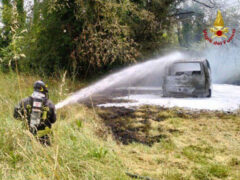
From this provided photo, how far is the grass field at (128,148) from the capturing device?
2.91 meters

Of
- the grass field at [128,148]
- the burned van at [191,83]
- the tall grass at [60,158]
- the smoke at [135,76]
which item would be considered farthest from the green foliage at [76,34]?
the tall grass at [60,158]

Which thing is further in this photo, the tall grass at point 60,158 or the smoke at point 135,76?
the smoke at point 135,76

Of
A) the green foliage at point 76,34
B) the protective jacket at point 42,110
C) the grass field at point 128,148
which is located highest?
the green foliage at point 76,34

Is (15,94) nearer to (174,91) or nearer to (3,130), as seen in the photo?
(3,130)

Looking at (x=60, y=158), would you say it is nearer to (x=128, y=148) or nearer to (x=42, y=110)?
(x=42, y=110)

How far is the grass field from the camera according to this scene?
2.91 m

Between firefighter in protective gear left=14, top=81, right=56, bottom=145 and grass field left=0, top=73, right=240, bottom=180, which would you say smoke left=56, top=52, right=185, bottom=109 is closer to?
grass field left=0, top=73, right=240, bottom=180

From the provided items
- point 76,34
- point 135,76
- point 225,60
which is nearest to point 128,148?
point 76,34

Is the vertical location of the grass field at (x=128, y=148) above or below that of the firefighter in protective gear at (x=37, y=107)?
below

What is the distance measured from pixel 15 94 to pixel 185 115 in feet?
13.7

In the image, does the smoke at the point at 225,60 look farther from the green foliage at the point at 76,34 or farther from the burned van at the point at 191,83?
the burned van at the point at 191,83

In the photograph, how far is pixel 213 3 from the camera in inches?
513

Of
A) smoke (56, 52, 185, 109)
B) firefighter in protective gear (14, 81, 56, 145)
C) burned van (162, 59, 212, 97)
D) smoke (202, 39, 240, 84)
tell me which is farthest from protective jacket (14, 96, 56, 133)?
smoke (202, 39, 240, 84)

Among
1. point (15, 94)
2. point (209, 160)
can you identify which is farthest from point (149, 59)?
point (209, 160)
